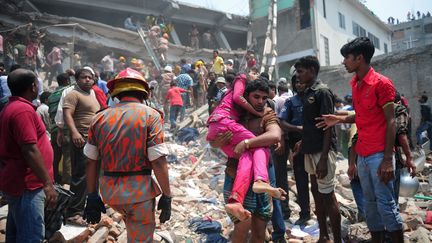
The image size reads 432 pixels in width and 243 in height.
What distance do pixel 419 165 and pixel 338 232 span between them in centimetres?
482

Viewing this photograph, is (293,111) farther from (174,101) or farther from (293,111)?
(174,101)

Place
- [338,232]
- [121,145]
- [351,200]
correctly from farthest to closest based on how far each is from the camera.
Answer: [351,200] → [338,232] → [121,145]

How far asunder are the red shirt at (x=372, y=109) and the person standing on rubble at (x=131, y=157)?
1.89 meters

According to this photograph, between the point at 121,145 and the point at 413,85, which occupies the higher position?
the point at 413,85

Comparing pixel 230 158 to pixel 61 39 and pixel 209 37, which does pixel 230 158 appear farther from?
pixel 209 37

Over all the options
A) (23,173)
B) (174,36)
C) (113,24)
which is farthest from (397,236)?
(174,36)

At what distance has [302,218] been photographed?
178 inches

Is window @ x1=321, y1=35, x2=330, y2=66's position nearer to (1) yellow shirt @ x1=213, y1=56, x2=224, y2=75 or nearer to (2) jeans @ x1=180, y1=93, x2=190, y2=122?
(1) yellow shirt @ x1=213, y1=56, x2=224, y2=75

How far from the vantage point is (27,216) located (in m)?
2.61

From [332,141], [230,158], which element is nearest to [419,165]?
[332,141]

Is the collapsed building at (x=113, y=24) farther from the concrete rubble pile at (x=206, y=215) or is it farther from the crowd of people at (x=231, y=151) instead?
the crowd of people at (x=231, y=151)

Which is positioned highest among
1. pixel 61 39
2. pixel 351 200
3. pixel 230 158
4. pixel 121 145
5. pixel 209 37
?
pixel 209 37

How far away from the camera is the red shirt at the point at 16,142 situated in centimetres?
256

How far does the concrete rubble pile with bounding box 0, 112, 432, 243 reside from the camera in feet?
13.1
